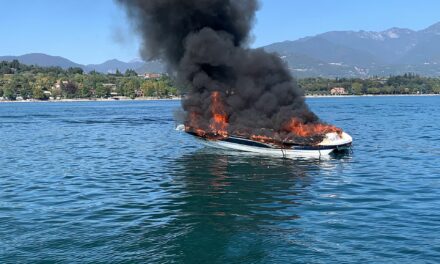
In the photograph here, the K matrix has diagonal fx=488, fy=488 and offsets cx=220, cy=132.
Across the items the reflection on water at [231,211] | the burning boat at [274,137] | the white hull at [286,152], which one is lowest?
the reflection on water at [231,211]

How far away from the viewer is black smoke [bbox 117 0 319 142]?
46.7m

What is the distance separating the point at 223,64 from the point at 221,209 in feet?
87.1

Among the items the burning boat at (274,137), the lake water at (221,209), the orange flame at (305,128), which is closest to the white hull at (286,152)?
the burning boat at (274,137)

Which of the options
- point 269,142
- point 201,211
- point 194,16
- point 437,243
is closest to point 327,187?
point 201,211

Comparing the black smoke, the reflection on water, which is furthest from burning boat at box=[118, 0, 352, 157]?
the reflection on water

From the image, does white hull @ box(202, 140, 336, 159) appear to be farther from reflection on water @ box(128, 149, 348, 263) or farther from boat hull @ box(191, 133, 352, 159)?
reflection on water @ box(128, 149, 348, 263)

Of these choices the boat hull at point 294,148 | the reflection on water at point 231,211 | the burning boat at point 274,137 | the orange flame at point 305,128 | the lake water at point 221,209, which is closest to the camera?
the lake water at point 221,209

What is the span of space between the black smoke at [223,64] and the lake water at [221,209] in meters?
5.10

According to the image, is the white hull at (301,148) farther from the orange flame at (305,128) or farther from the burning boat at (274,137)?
the orange flame at (305,128)

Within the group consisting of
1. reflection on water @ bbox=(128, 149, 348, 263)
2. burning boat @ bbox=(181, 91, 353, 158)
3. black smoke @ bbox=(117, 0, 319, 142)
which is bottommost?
reflection on water @ bbox=(128, 149, 348, 263)

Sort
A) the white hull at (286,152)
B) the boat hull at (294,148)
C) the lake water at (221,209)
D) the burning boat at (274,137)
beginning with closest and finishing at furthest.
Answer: the lake water at (221,209) → the boat hull at (294,148) → the white hull at (286,152) → the burning boat at (274,137)

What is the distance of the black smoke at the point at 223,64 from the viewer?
153ft

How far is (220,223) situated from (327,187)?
34.0ft

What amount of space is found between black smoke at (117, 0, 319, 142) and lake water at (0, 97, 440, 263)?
510 centimetres
